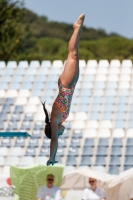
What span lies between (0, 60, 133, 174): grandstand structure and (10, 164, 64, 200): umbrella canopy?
8.36 feet

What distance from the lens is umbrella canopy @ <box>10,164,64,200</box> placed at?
44.8 feet

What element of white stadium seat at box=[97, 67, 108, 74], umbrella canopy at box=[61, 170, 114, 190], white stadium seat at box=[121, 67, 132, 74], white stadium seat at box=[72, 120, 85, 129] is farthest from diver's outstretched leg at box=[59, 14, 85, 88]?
white stadium seat at box=[97, 67, 108, 74]

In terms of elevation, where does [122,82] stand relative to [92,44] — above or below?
below

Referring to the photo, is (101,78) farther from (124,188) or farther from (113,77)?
(124,188)

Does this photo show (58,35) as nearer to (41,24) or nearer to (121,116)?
(41,24)

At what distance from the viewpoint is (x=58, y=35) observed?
7681 centimetres

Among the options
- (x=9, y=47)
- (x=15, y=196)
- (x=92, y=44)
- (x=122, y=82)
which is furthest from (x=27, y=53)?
(x=15, y=196)

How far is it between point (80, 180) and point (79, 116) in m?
4.63

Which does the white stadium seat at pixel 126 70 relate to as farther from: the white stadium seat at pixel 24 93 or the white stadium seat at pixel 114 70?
the white stadium seat at pixel 24 93

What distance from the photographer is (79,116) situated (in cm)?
1800

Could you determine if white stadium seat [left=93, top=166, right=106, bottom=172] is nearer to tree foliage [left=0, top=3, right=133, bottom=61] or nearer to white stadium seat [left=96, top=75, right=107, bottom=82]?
white stadium seat [left=96, top=75, right=107, bottom=82]

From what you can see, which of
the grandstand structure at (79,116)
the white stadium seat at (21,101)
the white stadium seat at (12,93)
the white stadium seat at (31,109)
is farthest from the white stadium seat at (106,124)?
the white stadium seat at (12,93)

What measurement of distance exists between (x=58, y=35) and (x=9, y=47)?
42.8m

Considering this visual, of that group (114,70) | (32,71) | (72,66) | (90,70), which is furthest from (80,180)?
(32,71)
